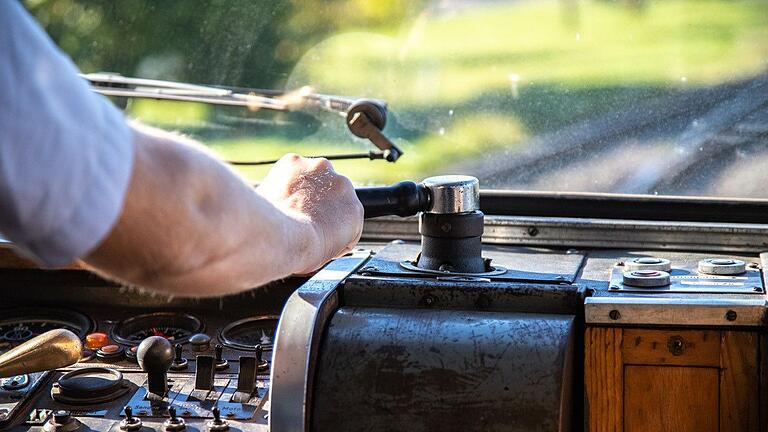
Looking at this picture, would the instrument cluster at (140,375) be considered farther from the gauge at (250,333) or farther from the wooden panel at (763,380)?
the wooden panel at (763,380)

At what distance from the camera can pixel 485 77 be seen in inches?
92.8

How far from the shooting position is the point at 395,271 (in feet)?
6.63

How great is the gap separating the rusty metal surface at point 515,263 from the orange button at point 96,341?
0.60 metres

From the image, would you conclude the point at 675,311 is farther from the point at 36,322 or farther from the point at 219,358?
the point at 36,322

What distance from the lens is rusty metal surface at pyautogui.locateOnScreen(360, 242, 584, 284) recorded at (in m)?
1.97

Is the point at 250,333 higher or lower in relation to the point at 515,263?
lower

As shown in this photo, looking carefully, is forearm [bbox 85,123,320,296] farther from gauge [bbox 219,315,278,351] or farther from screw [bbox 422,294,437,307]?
gauge [bbox 219,315,278,351]

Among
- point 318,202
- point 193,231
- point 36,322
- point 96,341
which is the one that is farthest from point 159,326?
point 193,231

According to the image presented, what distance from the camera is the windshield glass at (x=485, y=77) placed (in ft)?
7.35

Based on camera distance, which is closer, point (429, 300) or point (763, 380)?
point (763, 380)

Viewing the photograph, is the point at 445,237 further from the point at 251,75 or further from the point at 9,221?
the point at 9,221

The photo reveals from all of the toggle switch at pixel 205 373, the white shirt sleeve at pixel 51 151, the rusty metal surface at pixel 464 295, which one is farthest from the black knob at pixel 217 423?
the white shirt sleeve at pixel 51 151

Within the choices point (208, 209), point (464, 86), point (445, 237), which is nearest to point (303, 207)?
point (208, 209)

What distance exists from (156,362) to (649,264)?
88 cm
